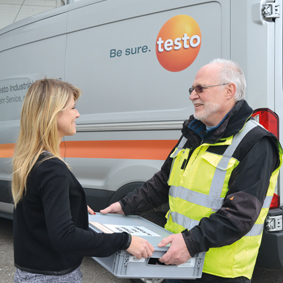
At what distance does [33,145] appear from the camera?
144 cm

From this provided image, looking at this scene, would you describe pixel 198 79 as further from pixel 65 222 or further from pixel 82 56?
pixel 82 56

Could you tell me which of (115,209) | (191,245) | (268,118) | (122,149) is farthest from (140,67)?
(191,245)

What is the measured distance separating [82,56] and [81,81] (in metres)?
0.22

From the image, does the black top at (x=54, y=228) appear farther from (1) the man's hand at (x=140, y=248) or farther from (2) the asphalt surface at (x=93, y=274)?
(2) the asphalt surface at (x=93, y=274)

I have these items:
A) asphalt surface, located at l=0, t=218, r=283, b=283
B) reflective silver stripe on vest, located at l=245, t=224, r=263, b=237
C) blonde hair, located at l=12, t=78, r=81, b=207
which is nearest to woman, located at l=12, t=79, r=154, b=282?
blonde hair, located at l=12, t=78, r=81, b=207

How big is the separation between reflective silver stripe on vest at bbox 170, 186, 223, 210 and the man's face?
0.37 meters

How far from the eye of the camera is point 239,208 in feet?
4.98

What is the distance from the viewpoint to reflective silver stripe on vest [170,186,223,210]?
64.6 inches

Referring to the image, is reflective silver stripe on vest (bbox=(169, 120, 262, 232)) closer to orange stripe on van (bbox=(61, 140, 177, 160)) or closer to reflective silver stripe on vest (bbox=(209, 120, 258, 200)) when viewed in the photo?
reflective silver stripe on vest (bbox=(209, 120, 258, 200))

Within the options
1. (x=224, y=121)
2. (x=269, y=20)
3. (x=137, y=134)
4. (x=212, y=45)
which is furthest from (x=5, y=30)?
(x=224, y=121)

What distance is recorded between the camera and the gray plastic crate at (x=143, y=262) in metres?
1.44

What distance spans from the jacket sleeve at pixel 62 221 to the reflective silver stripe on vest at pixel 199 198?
47cm

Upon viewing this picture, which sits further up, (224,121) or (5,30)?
(5,30)

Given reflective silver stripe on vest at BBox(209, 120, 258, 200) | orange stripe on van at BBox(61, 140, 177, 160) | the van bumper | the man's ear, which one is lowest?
the van bumper
